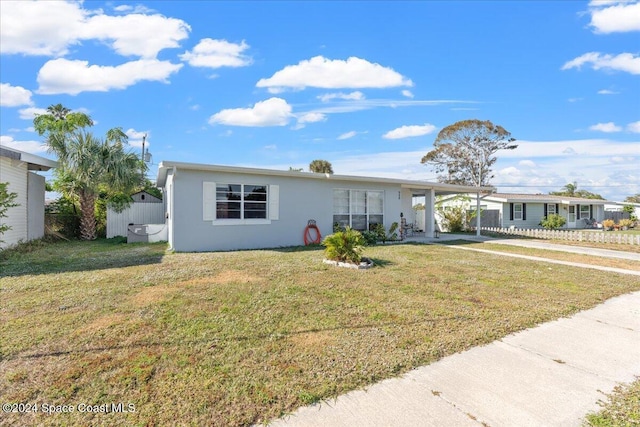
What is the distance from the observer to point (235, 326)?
3.99 meters

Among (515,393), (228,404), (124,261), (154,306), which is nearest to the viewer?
(228,404)

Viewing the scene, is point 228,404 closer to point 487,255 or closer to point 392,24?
point 487,255

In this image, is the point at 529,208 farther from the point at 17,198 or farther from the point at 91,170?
the point at 17,198

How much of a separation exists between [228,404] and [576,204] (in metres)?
34.5

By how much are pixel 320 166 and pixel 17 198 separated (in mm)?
24234

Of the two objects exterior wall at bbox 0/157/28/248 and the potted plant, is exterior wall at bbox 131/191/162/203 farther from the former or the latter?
the potted plant

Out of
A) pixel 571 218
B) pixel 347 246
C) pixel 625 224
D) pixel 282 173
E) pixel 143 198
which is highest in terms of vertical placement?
pixel 282 173

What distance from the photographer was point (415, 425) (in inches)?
90.3

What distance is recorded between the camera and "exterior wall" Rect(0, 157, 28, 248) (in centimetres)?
1009

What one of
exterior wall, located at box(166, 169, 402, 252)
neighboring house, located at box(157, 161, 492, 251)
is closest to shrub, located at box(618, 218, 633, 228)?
neighboring house, located at box(157, 161, 492, 251)

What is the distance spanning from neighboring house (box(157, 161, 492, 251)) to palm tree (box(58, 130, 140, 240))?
2632 millimetres

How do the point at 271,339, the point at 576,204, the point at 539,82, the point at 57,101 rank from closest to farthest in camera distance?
the point at 271,339, the point at 539,82, the point at 57,101, the point at 576,204

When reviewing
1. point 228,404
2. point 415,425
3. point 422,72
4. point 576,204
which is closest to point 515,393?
point 415,425

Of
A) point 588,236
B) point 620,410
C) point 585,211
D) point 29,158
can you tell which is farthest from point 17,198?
point 585,211
